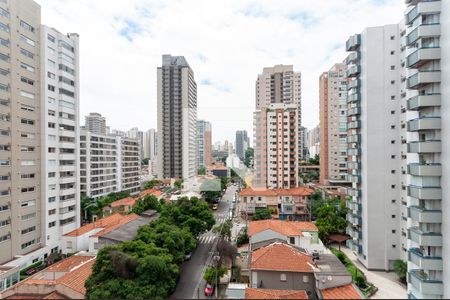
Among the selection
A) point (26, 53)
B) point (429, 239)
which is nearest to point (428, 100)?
point (429, 239)

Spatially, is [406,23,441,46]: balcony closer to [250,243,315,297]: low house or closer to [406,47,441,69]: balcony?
[406,47,441,69]: balcony

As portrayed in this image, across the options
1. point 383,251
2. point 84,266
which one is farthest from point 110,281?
point 383,251

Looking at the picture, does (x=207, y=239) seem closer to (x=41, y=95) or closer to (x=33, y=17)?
(x=41, y=95)

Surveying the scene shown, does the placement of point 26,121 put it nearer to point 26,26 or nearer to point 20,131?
point 20,131

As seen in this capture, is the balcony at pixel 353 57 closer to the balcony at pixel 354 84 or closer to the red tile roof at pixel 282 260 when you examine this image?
the balcony at pixel 354 84

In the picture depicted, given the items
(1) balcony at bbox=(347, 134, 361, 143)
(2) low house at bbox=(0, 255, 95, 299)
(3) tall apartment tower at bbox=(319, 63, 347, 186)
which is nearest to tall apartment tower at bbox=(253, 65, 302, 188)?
(3) tall apartment tower at bbox=(319, 63, 347, 186)

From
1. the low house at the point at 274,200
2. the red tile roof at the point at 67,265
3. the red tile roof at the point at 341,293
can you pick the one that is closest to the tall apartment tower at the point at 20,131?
the red tile roof at the point at 67,265
